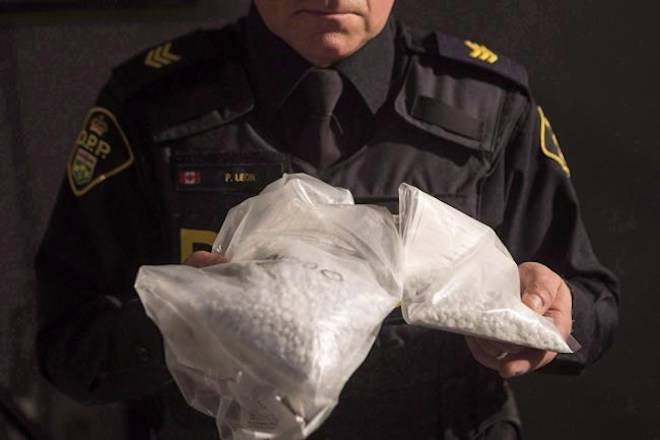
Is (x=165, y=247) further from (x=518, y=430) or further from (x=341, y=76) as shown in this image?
(x=518, y=430)

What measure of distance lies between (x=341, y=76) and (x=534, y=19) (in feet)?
1.26

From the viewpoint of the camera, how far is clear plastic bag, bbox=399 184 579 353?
0.47m

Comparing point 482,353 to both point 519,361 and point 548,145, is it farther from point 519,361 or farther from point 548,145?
point 548,145

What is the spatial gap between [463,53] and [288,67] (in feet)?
0.61

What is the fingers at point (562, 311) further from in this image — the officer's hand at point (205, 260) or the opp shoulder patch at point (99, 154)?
the opp shoulder patch at point (99, 154)

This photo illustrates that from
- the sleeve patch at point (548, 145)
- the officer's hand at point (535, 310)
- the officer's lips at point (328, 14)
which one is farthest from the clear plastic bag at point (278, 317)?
the sleeve patch at point (548, 145)

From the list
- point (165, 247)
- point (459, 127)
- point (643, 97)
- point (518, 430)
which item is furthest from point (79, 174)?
point (643, 97)

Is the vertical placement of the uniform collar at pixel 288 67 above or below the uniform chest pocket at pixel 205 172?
above

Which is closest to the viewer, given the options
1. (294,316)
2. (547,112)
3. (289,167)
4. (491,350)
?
(294,316)

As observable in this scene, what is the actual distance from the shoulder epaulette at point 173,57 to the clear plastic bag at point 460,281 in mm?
279

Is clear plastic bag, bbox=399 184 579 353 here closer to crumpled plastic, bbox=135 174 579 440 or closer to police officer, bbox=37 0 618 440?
crumpled plastic, bbox=135 174 579 440

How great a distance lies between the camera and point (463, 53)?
747mm

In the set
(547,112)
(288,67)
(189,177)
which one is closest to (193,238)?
(189,177)

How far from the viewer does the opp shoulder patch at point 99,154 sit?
2.26 ft
